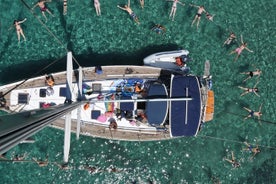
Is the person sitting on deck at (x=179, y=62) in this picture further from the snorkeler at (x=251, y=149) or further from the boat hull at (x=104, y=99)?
the snorkeler at (x=251, y=149)

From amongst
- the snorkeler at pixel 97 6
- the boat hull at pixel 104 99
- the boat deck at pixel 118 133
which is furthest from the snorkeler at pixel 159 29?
the boat deck at pixel 118 133

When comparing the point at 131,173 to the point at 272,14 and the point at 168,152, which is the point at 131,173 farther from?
the point at 272,14

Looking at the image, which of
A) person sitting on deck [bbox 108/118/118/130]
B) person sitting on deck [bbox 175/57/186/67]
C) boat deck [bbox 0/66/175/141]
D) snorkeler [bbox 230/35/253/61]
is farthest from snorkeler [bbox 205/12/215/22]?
person sitting on deck [bbox 108/118/118/130]

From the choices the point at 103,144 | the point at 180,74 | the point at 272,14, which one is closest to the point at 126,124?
the point at 103,144

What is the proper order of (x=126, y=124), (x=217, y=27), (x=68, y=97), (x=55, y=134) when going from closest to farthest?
1. (x=68, y=97)
2. (x=126, y=124)
3. (x=55, y=134)
4. (x=217, y=27)

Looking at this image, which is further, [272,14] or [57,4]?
[272,14]

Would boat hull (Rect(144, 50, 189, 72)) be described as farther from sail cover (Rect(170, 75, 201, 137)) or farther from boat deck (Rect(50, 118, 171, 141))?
boat deck (Rect(50, 118, 171, 141))
